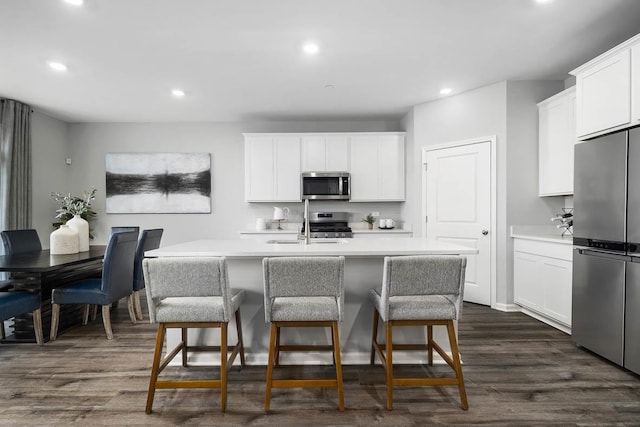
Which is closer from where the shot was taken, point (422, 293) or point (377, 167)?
point (422, 293)

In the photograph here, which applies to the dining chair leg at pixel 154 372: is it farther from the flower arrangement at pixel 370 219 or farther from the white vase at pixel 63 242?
the flower arrangement at pixel 370 219

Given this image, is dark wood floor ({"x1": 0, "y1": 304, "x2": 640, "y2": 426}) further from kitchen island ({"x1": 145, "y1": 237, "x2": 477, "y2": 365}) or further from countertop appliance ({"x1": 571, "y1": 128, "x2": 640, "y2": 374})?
countertop appliance ({"x1": 571, "y1": 128, "x2": 640, "y2": 374})

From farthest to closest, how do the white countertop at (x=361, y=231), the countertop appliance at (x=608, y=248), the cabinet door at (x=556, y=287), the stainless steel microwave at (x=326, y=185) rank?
1. the stainless steel microwave at (x=326, y=185)
2. the white countertop at (x=361, y=231)
3. the cabinet door at (x=556, y=287)
4. the countertop appliance at (x=608, y=248)

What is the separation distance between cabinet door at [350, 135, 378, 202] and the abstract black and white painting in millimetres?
2363

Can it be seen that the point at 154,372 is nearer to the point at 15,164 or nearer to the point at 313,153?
the point at 313,153

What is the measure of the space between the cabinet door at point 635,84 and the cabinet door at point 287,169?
3758mm

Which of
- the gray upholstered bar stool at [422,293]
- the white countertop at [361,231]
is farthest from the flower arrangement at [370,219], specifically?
the gray upholstered bar stool at [422,293]

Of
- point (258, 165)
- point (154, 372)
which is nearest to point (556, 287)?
point (154, 372)

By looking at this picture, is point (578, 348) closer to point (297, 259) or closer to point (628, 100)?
point (628, 100)

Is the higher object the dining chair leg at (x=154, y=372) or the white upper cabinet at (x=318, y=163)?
the white upper cabinet at (x=318, y=163)

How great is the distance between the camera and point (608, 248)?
2.44 metres

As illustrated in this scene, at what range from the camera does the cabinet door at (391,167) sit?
5086mm

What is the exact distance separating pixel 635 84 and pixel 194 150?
5.31m

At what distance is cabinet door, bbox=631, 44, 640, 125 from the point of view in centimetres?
229
